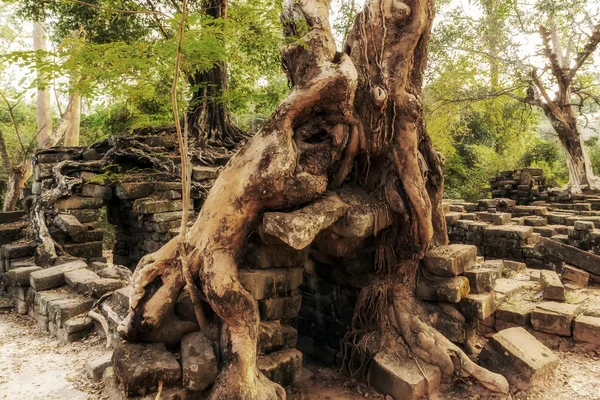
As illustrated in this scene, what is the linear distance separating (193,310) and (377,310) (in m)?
1.70

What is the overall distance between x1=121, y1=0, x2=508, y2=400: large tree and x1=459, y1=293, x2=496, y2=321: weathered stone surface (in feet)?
1.37

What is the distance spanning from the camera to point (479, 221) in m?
7.00

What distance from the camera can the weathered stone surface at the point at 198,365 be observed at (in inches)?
97.3

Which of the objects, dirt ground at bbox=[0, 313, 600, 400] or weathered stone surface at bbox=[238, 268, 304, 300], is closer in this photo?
dirt ground at bbox=[0, 313, 600, 400]

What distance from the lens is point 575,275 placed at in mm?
4996

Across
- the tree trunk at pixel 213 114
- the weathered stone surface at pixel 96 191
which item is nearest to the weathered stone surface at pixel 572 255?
the tree trunk at pixel 213 114

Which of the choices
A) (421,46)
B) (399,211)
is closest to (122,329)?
(399,211)

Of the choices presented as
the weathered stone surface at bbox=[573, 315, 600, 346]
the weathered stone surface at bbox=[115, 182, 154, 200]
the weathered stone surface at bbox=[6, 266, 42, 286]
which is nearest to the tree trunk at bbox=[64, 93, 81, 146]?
the weathered stone surface at bbox=[115, 182, 154, 200]

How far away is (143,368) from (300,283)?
1.40 m

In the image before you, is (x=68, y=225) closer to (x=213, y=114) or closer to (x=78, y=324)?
(x=78, y=324)

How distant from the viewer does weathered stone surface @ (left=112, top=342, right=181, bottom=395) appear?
93.3 inches

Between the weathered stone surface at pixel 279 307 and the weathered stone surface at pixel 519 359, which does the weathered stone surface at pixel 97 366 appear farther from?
the weathered stone surface at pixel 519 359

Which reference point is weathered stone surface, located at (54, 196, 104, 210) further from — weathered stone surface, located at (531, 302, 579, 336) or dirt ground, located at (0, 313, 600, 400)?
weathered stone surface, located at (531, 302, 579, 336)

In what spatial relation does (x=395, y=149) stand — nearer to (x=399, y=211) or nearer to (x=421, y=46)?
(x=399, y=211)
